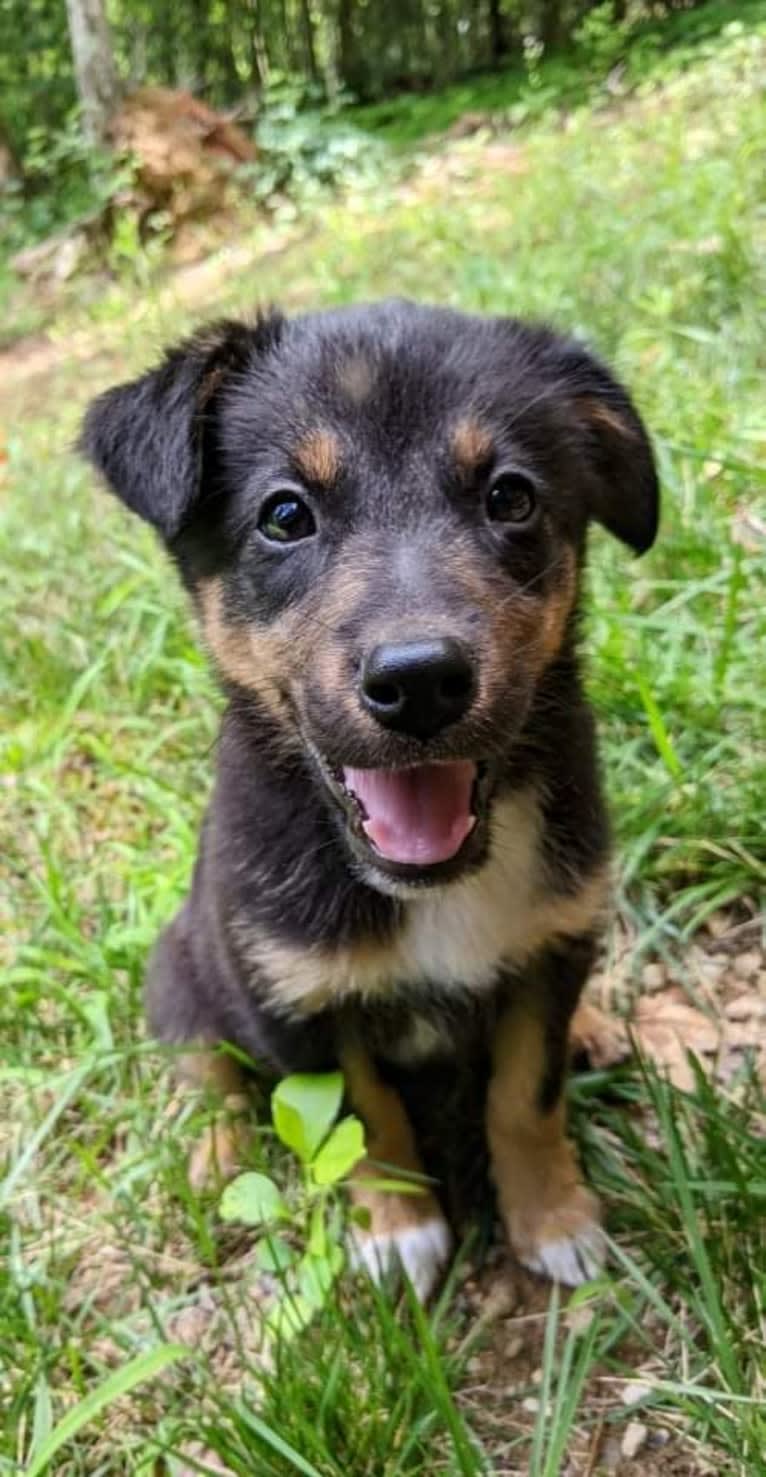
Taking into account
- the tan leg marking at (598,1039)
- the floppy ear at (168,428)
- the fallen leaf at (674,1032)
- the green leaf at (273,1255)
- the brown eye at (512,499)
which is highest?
the floppy ear at (168,428)

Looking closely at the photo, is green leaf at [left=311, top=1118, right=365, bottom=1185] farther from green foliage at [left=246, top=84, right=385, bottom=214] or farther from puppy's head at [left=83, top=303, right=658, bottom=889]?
green foliage at [left=246, top=84, right=385, bottom=214]

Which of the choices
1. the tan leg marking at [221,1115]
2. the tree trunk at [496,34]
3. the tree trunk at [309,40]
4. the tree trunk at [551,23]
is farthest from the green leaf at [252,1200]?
the tree trunk at [309,40]

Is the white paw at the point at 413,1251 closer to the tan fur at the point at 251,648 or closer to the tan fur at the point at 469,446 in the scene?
the tan fur at the point at 251,648

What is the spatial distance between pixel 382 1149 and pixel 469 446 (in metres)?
1.42

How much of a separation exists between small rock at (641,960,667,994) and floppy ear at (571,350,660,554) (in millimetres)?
1132

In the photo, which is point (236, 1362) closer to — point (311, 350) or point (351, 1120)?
point (351, 1120)

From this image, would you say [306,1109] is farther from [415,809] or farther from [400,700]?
[400,700]

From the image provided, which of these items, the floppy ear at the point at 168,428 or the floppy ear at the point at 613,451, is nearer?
the floppy ear at the point at 168,428

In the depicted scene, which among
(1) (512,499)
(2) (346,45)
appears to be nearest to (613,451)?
(1) (512,499)

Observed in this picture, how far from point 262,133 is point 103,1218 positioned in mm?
11445

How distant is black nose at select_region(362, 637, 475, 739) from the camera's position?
181cm

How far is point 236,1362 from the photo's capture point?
2.44 meters

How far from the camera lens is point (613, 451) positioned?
99.5 inches

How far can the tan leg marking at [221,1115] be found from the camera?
284 cm
